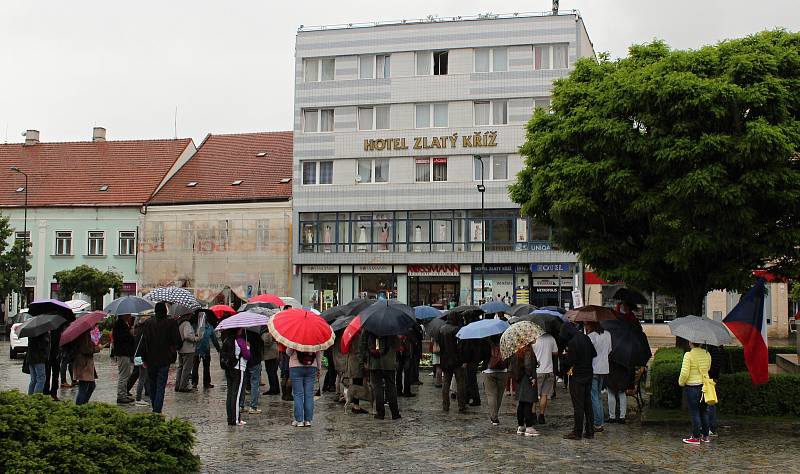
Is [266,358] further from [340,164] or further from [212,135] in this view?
[212,135]

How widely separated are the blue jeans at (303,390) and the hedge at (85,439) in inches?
171

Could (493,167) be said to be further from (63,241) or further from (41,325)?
(41,325)

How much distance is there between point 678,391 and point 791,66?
258 inches

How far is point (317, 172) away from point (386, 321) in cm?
3298

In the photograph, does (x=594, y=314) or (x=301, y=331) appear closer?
(x=301, y=331)

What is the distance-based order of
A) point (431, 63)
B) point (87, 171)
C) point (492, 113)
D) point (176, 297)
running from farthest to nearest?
1. point (87, 171)
2. point (431, 63)
3. point (492, 113)
4. point (176, 297)

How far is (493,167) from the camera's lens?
45.0 m

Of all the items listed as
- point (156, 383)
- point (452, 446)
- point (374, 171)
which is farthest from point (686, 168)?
point (374, 171)

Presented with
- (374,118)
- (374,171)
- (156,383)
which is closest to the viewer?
(156,383)

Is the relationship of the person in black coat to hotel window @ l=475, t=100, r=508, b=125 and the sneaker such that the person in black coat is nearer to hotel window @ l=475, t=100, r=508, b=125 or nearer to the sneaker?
the sneaker

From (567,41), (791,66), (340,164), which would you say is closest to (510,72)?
(567,41)

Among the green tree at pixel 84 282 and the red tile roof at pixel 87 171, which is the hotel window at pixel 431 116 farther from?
the green tree at pixel 84 282

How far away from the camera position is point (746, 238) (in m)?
16.6

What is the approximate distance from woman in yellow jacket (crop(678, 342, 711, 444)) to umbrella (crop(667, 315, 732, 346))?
24 cm
